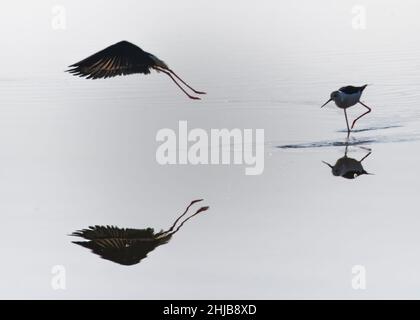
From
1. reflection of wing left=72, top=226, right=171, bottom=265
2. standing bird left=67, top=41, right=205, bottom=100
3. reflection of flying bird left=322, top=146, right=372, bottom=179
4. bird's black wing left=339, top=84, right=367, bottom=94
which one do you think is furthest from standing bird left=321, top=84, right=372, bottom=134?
reflection of wing left=72, top=226, right=171, bottom=265

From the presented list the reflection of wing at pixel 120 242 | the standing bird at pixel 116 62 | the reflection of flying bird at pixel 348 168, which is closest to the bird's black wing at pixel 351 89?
the reflection of flying bird at pixel 348 168

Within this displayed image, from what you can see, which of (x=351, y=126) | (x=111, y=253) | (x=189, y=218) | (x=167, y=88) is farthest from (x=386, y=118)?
(x=111, y=253)

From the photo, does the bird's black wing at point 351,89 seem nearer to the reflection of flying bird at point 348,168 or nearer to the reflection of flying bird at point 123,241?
the reflection of flying bird at point 348,168

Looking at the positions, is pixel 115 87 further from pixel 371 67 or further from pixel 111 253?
pixel 111 253

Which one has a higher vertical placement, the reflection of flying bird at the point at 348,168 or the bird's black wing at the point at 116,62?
the bird's black wing at the point at 116,62

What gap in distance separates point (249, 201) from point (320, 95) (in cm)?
189

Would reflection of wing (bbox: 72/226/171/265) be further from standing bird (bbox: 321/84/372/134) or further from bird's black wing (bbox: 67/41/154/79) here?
standing bird (bbox: 321/84/372/134)

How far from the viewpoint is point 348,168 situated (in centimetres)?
555

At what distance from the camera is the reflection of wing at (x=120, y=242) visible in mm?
4572

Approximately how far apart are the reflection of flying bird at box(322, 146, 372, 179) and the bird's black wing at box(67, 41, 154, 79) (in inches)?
44.7

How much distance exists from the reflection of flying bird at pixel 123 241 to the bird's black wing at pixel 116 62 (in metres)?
0.95

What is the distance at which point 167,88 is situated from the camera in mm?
7062

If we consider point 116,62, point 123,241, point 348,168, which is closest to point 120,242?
point 123,241

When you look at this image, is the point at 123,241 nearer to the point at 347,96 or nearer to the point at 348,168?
the point at 348,168
